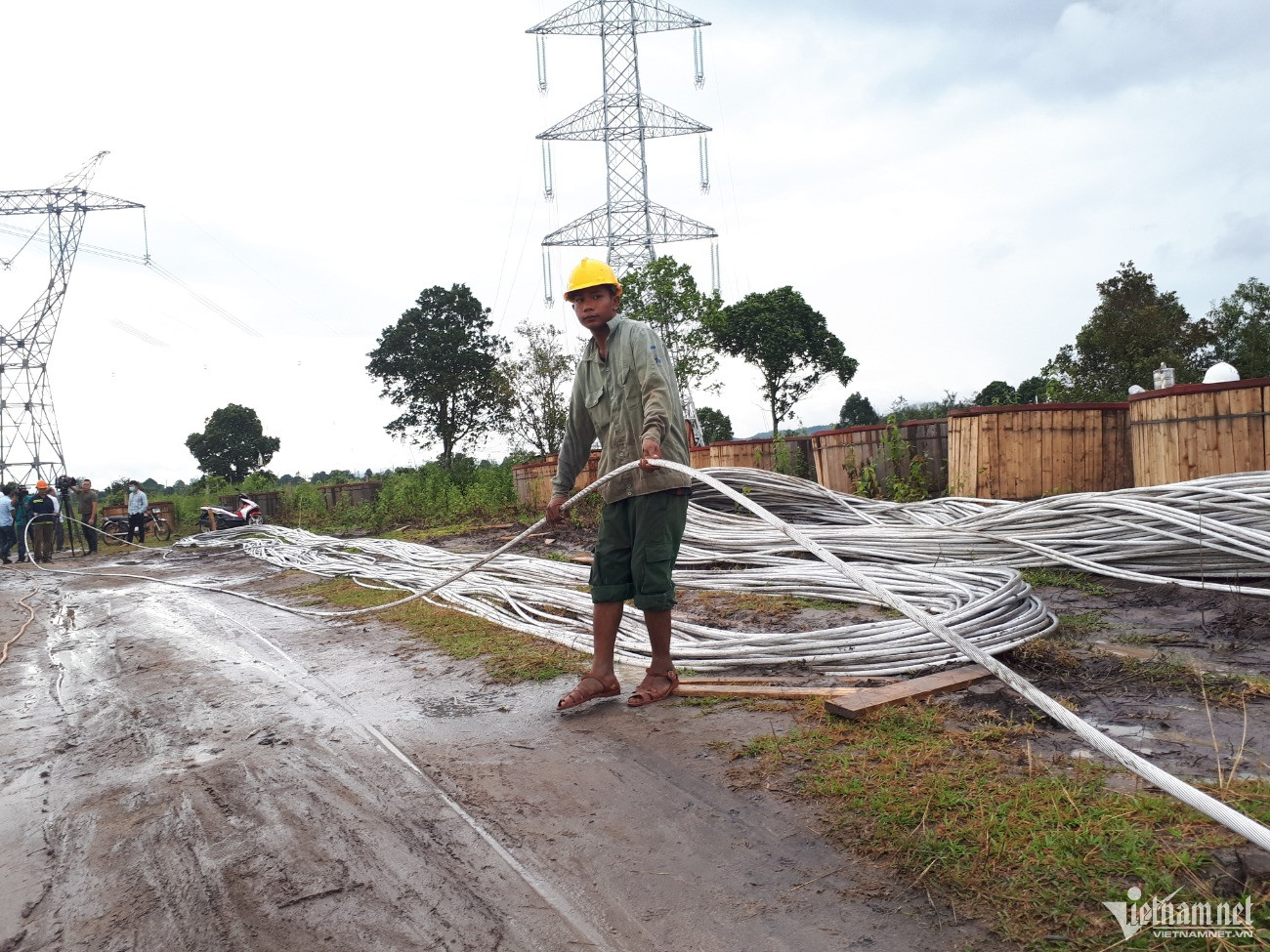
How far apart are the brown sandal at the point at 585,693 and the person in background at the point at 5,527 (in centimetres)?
1618

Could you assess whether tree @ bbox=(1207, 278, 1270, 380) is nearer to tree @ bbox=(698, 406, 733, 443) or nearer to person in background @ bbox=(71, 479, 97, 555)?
tree @ bbox=(698, 406, 733, 443)

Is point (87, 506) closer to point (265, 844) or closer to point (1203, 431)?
point (265, 844)

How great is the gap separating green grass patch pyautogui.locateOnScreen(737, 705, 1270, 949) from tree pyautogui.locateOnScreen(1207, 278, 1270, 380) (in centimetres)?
2886

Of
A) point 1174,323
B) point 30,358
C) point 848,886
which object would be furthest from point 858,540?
point 30,358

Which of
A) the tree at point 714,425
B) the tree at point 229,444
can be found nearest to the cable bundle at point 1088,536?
the tree at point 714,425

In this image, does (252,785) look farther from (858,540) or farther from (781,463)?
(781,463)

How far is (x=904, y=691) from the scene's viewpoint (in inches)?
124

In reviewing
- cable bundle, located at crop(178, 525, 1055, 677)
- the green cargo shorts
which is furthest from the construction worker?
A: cable bundle, located at crop(178, 525, 1055, 677)

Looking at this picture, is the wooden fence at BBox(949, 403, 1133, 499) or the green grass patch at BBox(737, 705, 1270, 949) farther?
the wooden fence at BBox(949, 403, 1133, 499)

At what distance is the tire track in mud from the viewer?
193cm

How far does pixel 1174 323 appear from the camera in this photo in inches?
971

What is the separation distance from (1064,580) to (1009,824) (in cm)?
382

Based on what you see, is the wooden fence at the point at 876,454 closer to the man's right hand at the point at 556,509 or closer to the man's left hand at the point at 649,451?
the man's right hand at the point at 556,509

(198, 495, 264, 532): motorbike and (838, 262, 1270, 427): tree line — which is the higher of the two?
(838, 262, 1270, 427): tree line
